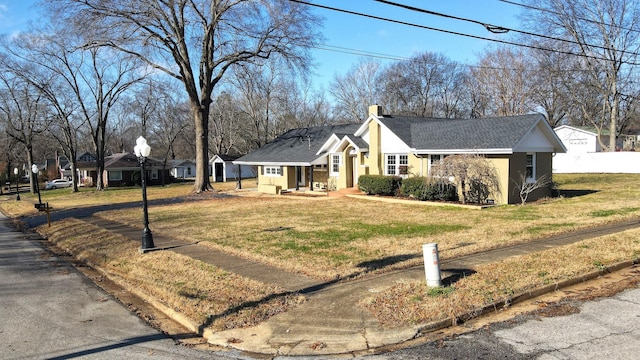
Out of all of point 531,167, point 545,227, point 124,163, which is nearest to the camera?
point 545,227

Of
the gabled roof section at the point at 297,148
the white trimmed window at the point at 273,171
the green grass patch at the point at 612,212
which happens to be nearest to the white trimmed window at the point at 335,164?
the gabled roof section at the point at 297,148

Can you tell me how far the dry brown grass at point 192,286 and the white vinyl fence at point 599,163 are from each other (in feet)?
129

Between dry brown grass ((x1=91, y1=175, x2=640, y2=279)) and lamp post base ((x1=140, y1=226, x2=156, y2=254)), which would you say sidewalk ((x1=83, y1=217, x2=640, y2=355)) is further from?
lamp post base ((x1=140, y1=226, x2=156, y2=254))

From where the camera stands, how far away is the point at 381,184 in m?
23.6

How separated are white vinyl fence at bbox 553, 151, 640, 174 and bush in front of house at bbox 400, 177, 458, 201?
2516cm

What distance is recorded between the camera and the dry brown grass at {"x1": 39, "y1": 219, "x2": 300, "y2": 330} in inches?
274

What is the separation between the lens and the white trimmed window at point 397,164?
24.6 metres

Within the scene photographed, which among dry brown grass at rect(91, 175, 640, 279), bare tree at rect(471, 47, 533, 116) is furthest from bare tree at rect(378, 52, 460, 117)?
dry brown grass at rect(91, 175, 640, 279)

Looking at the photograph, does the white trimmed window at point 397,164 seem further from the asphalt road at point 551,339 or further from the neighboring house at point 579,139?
the neighboring house at point 579,139

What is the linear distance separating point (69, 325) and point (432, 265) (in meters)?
5.95

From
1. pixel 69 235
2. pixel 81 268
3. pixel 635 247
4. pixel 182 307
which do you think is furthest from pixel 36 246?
pixel 635 247

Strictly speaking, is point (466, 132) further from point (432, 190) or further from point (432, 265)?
Answer: point (432, 265)

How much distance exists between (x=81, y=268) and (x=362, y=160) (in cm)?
1844

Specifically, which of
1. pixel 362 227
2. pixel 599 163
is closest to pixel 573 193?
pixel 362 227
